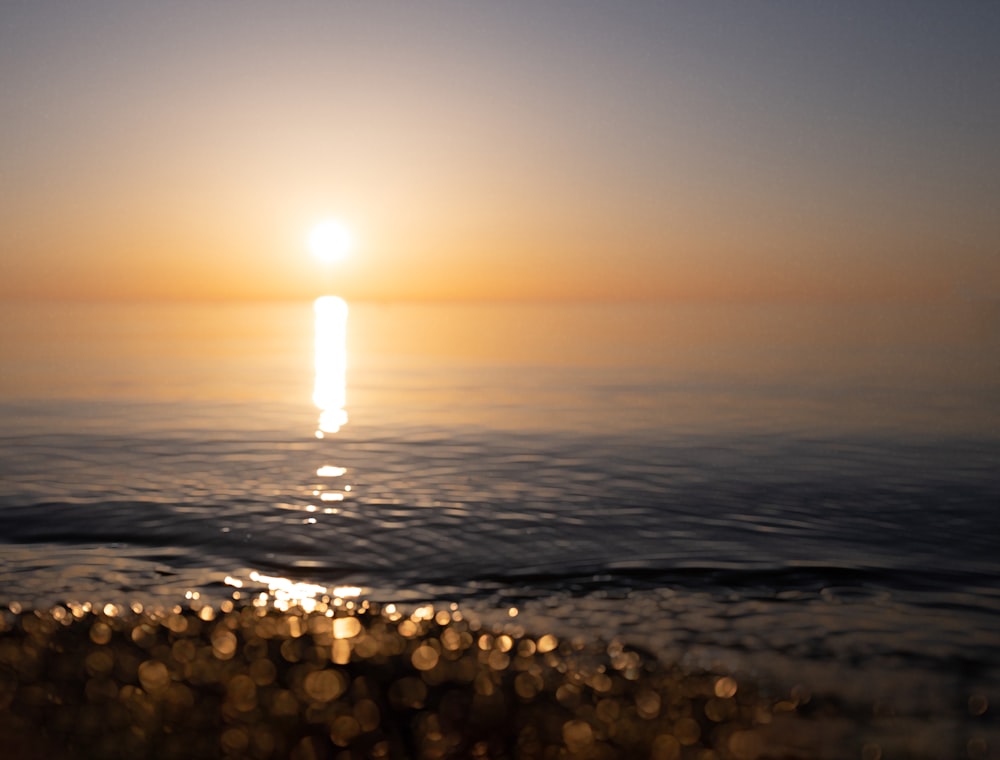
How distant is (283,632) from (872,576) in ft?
21.3

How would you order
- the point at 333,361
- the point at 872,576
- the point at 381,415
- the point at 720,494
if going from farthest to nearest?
1. the point at 333,361
2. the point at 381,415
3. the point at 720,494
4. the point at 872,576

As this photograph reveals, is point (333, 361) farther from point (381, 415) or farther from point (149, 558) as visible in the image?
point (149, 558)

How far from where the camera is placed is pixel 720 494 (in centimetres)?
1530

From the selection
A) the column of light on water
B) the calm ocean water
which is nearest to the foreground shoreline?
the calm ocean water

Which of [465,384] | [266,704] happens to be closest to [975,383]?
Answer: [465,384]

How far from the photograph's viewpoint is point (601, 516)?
13633 mm

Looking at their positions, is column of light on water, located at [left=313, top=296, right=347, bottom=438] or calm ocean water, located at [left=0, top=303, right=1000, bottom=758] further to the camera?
column of light on water, located at [left=313, top=296, right=347, bottom=438]

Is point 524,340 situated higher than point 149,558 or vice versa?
point 524,340

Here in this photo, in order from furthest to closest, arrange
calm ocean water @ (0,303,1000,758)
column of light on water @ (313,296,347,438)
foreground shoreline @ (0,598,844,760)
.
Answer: column of light on water @ (313,296,347,438)
calm ocean water @ (0,303,1000,758)
foreground shoreline @ (0,598,844,760)

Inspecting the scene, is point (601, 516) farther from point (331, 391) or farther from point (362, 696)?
point (331, 391)

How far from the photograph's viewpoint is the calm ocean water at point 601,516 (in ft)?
27.3

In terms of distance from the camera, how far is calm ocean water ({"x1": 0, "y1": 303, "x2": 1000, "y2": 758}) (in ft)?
27.3

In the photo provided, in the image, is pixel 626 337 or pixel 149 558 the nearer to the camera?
pixel 149 558

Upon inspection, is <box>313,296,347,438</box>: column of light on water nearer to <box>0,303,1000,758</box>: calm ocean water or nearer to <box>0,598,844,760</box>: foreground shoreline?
<box>0,303,1000,758</box>: calm ocean water
